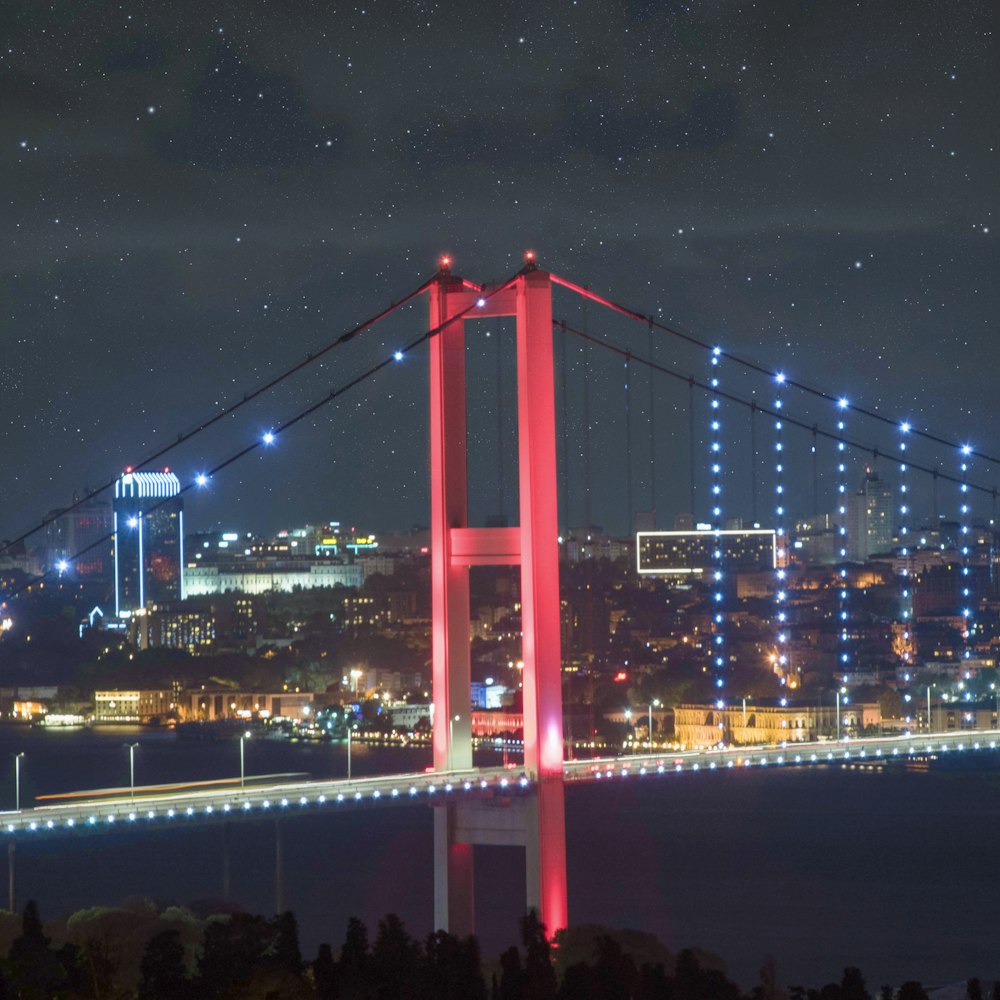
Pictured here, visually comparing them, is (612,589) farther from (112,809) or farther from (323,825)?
(112,809)

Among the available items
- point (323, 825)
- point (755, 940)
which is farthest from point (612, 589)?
point (755, 940)

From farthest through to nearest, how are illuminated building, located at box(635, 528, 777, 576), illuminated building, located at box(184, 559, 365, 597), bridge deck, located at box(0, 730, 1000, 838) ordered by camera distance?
illuminated building, located at box(184, 559, 365, 597), illuminated building, located at box(635, 528, 777, 576), bridge deck, located at box(0, 730, 1000, 838)

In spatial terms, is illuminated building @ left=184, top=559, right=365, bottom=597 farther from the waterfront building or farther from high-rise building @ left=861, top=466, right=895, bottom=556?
the waterfront building

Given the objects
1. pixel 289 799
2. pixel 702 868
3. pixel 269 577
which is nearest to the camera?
pixel 289 799

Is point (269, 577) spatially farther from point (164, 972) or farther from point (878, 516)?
point (164, 972)

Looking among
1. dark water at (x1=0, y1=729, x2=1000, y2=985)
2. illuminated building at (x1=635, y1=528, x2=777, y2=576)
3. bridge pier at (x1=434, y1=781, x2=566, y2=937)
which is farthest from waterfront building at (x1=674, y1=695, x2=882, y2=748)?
bridge pier at (x1=434, y1=781, x2=566, y2=937)

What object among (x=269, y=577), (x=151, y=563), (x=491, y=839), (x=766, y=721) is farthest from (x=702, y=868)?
(x=269, y=577)

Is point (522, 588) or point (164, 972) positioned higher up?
point (522, 588)
